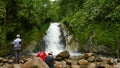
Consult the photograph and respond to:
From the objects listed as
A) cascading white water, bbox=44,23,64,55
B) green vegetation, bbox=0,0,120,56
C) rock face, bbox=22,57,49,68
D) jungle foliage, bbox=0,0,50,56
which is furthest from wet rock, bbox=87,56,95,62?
cascading white water, bbox=44,23,64,55

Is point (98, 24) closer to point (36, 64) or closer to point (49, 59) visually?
point (49, 59)

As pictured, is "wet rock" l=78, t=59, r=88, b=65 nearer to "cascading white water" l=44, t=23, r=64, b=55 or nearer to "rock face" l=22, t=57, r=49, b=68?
"rock face" l=22, t=57, r=49, b=68

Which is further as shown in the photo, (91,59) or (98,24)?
(98,24)

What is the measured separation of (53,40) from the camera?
49750 millimetres

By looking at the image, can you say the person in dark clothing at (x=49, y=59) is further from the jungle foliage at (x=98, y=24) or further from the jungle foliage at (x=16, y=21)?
the jungle foliage at (x=98, y=24)

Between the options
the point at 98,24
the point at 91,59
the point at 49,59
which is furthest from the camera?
the point at 98,24

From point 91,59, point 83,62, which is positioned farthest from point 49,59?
point 91,59

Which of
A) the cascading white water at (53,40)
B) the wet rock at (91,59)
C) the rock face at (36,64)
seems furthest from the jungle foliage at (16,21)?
the rock face at (36,64)

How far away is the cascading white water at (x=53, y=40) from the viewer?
46.5 meters

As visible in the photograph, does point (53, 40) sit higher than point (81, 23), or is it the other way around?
point (81, 23)

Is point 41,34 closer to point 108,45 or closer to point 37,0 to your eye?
point 37,0

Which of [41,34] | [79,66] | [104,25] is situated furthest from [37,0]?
[79,66]

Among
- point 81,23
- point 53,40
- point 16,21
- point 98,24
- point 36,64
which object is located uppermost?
point 16,21

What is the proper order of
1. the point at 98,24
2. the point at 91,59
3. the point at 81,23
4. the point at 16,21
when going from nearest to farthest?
the point at 91,59 < the point at 98,24 < the point at 16,21 < the point at 81,23
